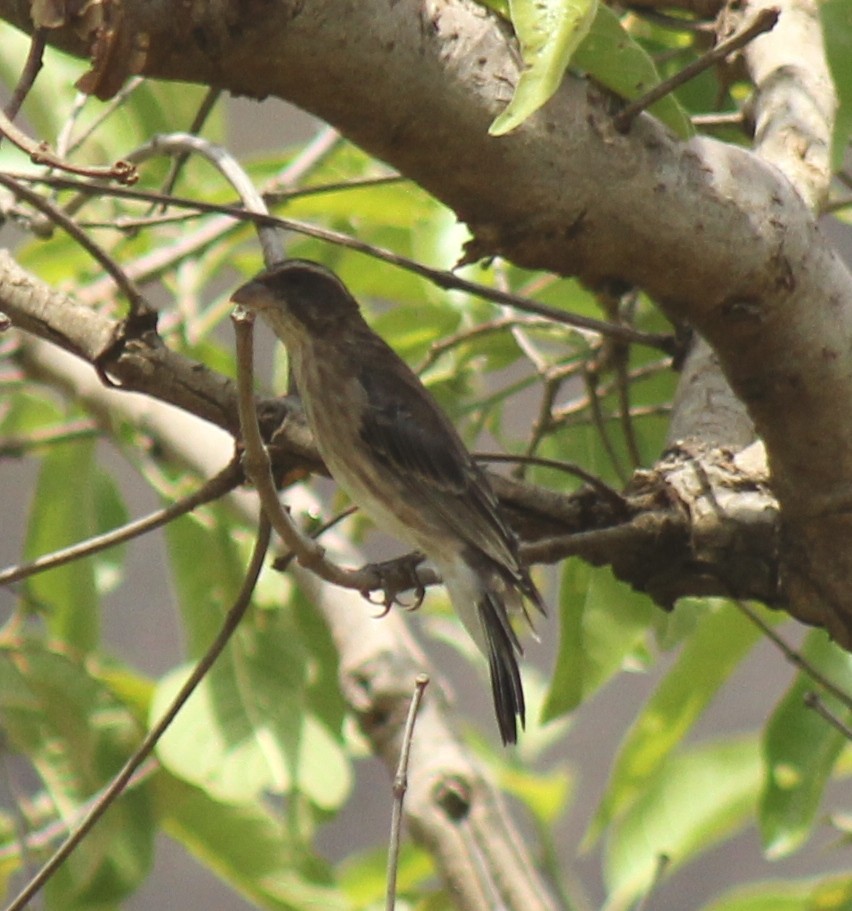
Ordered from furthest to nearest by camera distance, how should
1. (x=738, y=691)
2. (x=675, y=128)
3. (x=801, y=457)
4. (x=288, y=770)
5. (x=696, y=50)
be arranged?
(x=738, y=691) → (x=696, y=50) → (x=288, y=770) → (x=801, y=457) → (x=675, y=128)

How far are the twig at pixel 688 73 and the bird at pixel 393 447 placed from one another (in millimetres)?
845

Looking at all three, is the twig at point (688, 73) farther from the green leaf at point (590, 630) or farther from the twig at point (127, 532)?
the green leaf at point (590, 630)

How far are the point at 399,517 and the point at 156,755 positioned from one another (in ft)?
2.09

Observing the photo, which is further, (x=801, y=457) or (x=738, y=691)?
(x=738, y=691)

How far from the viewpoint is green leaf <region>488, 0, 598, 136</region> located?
1530mm

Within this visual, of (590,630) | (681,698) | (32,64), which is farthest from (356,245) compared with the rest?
(681,698)

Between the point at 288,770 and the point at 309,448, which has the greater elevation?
the point at 309,448

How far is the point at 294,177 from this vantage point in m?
3.46

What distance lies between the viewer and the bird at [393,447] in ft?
8.98

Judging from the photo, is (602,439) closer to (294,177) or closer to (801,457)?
(801,457)

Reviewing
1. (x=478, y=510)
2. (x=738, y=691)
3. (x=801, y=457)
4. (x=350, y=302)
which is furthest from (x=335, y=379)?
(x=738, y=691)

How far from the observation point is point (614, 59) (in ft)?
6.05

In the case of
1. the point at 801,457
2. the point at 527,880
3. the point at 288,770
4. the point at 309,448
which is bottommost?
the point at 527,880

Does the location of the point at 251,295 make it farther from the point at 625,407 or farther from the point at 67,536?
the point at 67,536
